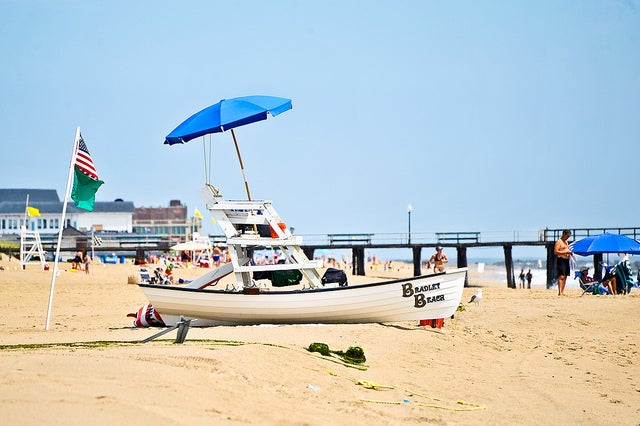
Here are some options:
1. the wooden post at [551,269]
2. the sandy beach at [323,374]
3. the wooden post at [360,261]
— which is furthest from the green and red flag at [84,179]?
the wooden post at [360,261]

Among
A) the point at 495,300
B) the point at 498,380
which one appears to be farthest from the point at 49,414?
the point at 495,300

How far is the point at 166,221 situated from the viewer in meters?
114

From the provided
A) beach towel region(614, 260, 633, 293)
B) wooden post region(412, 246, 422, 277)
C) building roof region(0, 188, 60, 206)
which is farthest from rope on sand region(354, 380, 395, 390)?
building roof region(0, 188, 60, 206)

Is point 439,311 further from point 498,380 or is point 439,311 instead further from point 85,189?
point 85,189

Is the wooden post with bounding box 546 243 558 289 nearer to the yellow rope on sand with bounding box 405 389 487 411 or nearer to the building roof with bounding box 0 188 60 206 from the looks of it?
the yellow rope on sand with bounding box 405 389 487 411

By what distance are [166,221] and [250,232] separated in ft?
334

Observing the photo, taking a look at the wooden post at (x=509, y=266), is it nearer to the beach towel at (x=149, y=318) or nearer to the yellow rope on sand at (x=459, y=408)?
the beach towel at (x=149, y=318)

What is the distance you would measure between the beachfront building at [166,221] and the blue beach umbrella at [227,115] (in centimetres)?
8958

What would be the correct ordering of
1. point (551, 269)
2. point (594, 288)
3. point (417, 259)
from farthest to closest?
1. point (417, 259)
2. point (551, 269)
3. point (594, 288)

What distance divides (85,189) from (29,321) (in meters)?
3.52

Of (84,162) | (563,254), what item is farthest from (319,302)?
(563,254)

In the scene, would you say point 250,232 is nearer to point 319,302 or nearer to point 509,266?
point 319,302

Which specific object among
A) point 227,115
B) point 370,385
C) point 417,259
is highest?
point 227,115

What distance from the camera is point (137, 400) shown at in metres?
6.46
